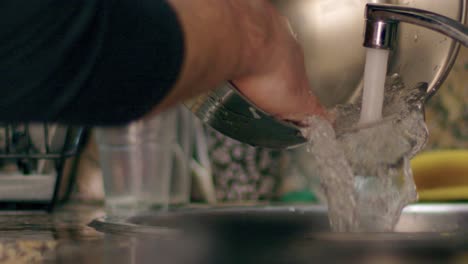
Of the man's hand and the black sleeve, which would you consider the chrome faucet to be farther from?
the black sleeve

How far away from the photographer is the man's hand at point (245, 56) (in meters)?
0.26

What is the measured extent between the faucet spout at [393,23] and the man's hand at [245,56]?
5 cm

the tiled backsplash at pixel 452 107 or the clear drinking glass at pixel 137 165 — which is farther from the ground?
the tiled backsplash at pixel 452 107

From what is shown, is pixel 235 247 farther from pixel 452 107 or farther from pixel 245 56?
pixel 452 107

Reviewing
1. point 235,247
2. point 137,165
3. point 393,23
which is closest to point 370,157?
point 393,23

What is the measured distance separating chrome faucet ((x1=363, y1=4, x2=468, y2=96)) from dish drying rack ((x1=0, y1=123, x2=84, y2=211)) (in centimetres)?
30

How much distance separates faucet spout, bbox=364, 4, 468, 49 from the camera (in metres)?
0.38

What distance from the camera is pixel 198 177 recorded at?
105 cm

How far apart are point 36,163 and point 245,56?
597 millimetres

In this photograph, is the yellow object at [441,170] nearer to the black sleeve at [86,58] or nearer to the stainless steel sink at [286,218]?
the stainless steel sink at [286,218]

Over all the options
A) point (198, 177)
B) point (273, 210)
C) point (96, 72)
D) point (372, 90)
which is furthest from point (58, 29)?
point (198, 177)

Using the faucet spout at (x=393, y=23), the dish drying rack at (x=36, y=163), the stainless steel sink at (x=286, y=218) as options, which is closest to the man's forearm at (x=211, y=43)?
the faucet spout at (x=393, y=23)

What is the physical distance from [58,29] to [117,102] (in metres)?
0.03

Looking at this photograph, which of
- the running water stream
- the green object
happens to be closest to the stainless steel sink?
the running water stream
